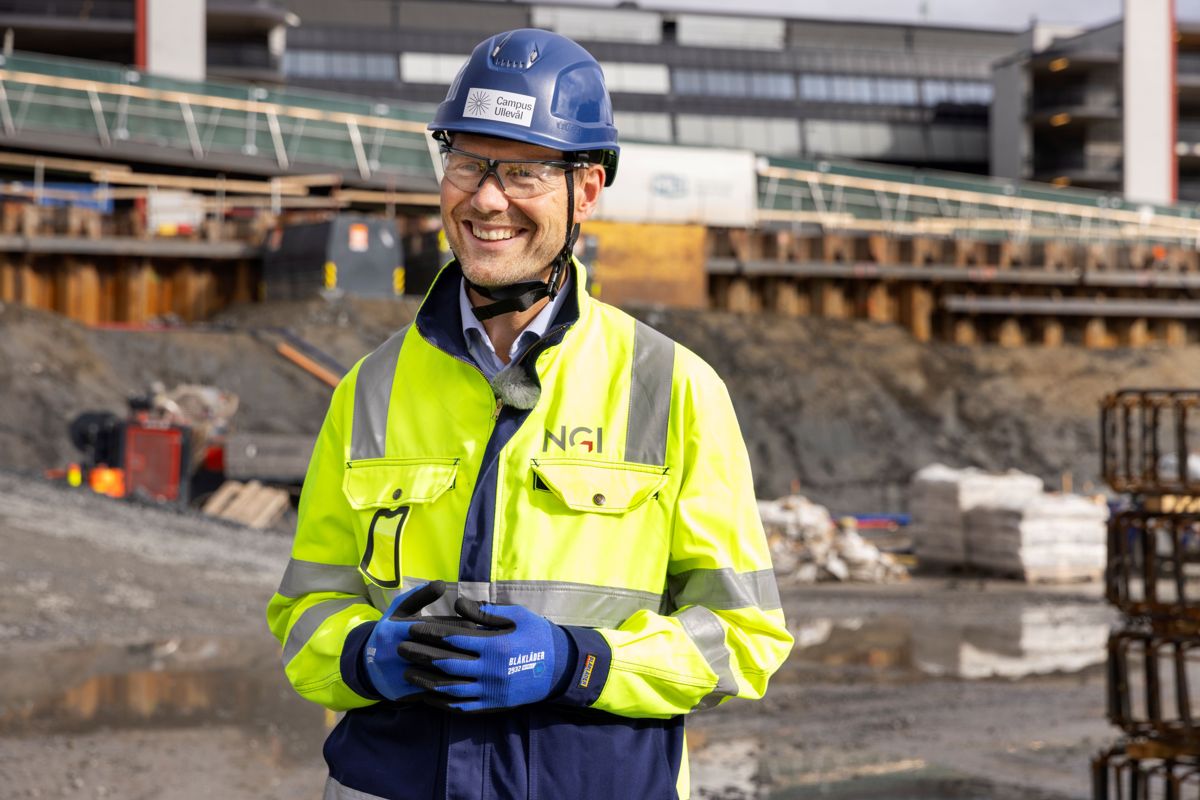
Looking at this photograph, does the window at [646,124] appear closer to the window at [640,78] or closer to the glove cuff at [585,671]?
the window at [640,78]

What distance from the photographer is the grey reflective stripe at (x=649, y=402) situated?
2.42 m

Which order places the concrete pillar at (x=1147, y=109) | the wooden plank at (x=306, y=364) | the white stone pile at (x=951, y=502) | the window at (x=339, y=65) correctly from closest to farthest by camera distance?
the white stone pile at (x=951, y=502), the wooden plank at (x=306, y=364), the concrete pillar at (x=1147, y=109), the window at (x=339, y=65)

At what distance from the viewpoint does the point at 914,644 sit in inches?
532

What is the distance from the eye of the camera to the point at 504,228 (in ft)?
8.09

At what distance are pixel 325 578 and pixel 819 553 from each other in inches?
641

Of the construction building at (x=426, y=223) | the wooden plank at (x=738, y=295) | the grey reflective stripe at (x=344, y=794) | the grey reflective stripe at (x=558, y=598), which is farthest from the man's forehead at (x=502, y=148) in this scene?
the wooden plank at (x=738, y=295)

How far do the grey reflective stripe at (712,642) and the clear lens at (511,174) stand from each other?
77 cm

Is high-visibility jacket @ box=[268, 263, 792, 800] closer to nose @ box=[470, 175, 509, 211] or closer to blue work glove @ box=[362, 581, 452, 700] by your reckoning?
blue work glove @ box=[362, 581, 452, 700]

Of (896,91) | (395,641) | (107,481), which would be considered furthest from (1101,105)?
(395,641)

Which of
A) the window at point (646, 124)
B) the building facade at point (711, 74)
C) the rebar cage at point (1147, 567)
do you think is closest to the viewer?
the rebar cage at point (1147, 567)

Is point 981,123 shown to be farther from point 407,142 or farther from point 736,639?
point 736,639

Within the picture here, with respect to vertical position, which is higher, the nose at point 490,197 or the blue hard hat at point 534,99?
the blue hard hat at point 534,99

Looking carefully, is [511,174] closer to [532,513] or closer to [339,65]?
[532,513]

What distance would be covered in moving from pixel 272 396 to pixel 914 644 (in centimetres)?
1388
